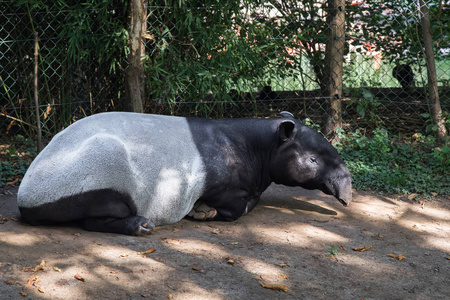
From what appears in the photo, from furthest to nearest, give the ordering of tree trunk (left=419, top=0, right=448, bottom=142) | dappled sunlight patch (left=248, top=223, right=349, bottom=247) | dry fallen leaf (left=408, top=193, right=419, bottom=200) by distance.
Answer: tree trunk (left=419, top=0, right=448, bottom=142) < dry fallen leaf (left=408, top=193, right=419, bottom=200) < dappled sunlight patch (left=248, top=223, right=349, bottom=247)

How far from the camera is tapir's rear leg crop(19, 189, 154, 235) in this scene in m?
3.73

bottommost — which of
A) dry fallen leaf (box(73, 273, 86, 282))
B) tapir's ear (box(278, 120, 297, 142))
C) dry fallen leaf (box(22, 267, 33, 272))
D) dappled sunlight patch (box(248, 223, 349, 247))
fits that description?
dappled sunlight patch (box(248, 223, 349, 247))

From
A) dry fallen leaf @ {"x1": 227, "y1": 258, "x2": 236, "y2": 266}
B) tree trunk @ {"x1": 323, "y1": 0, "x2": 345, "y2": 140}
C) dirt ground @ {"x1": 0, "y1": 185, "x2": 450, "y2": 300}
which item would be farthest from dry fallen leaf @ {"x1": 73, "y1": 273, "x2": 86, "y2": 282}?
tree trunk @ {"x1": 323, "y1": 0, "x2": 345, "y2": 140}

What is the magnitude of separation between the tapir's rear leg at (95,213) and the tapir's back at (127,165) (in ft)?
0.14

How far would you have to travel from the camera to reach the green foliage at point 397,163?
17.5 ft

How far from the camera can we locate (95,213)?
3791 millimetres

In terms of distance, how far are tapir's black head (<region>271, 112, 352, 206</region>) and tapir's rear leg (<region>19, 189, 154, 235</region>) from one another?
125cm

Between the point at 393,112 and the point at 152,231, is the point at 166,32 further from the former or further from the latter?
the point at 393,112

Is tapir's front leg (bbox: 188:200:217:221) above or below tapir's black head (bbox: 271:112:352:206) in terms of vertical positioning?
below

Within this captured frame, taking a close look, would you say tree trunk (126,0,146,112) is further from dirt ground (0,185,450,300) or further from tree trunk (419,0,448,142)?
tree trunk (419,0,448,142)

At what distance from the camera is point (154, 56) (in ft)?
21.0

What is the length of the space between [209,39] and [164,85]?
698 mm

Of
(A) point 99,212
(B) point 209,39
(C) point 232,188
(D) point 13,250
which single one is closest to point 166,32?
(B) point 209,39

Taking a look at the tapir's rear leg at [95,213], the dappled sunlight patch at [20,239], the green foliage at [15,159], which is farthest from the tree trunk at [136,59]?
the dappled sunlight patch at [20,239]
